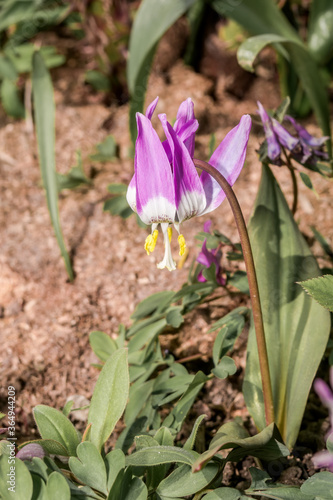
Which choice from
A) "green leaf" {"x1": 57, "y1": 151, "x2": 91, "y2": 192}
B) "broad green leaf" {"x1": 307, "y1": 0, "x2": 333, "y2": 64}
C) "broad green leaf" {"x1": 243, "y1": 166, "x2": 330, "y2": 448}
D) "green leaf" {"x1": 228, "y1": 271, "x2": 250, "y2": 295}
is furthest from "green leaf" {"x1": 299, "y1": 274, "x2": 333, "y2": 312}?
"broad green leaf" {"x1": 307, "y1": 0, "x2": 333, "y2": 64}

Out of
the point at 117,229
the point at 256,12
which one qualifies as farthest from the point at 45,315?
the point at 256,12

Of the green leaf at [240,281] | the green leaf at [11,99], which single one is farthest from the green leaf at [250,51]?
the green leaf at [11,99]

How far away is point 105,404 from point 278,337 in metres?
0.43

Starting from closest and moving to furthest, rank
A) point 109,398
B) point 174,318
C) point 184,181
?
point 184,181 < point 109,398 < point 174,318

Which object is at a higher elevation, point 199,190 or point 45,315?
point 199,190

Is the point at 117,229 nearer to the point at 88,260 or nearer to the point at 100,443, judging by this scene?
the point at 88,260

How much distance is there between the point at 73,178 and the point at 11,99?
647mm

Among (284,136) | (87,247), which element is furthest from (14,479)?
(87,247)

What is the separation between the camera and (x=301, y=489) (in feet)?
3.10

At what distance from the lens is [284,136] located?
1.28 meters

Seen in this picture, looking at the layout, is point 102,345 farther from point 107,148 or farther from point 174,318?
point 107,148

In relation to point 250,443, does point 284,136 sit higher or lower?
higher

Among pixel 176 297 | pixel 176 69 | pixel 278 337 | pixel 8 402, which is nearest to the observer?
pixel 278 337

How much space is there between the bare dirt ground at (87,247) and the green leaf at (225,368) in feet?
0.95
